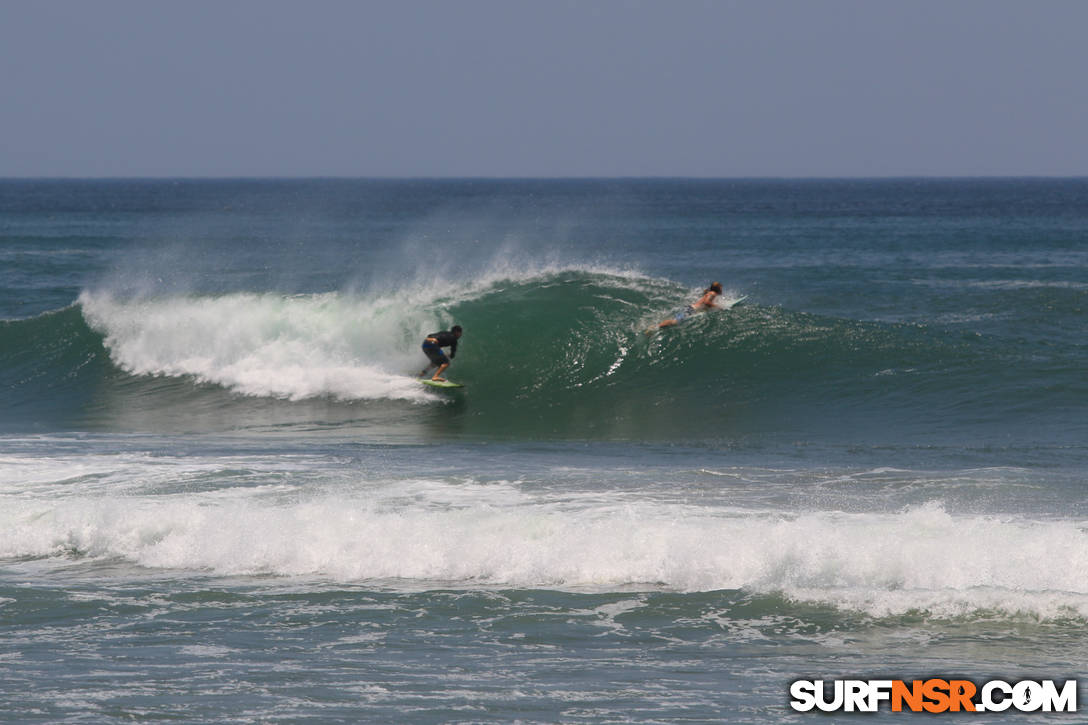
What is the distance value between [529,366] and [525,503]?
26.3 feet

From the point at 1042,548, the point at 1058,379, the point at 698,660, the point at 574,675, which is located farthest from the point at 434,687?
the point at 1058,379

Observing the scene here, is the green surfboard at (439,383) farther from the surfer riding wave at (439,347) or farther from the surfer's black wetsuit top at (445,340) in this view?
the surfer's black wetsuit top at (445,340)

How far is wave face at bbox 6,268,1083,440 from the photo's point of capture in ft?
52.0

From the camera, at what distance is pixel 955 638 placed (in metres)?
7.35

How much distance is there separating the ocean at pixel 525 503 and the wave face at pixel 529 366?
69mm

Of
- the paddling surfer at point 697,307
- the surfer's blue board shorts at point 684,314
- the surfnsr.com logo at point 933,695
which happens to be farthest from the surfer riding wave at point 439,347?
the surfnsr.com logo at point 933,695

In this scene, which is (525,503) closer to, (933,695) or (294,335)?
(933,695)

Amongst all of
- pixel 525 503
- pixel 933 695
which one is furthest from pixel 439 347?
pixel 933 695

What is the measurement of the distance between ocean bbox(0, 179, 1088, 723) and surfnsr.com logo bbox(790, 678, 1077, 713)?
0.11 m

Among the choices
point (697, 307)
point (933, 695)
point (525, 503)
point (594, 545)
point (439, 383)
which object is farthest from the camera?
point (697, 307)

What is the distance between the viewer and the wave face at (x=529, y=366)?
15836 millimetres

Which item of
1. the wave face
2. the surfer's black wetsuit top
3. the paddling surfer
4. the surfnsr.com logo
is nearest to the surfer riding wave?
the surfer's black wetsuit top

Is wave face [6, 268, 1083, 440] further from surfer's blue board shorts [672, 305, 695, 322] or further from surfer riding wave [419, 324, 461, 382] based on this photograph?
surfer riding wave [419, 324, 461, 382]

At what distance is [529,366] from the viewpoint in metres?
18.3
